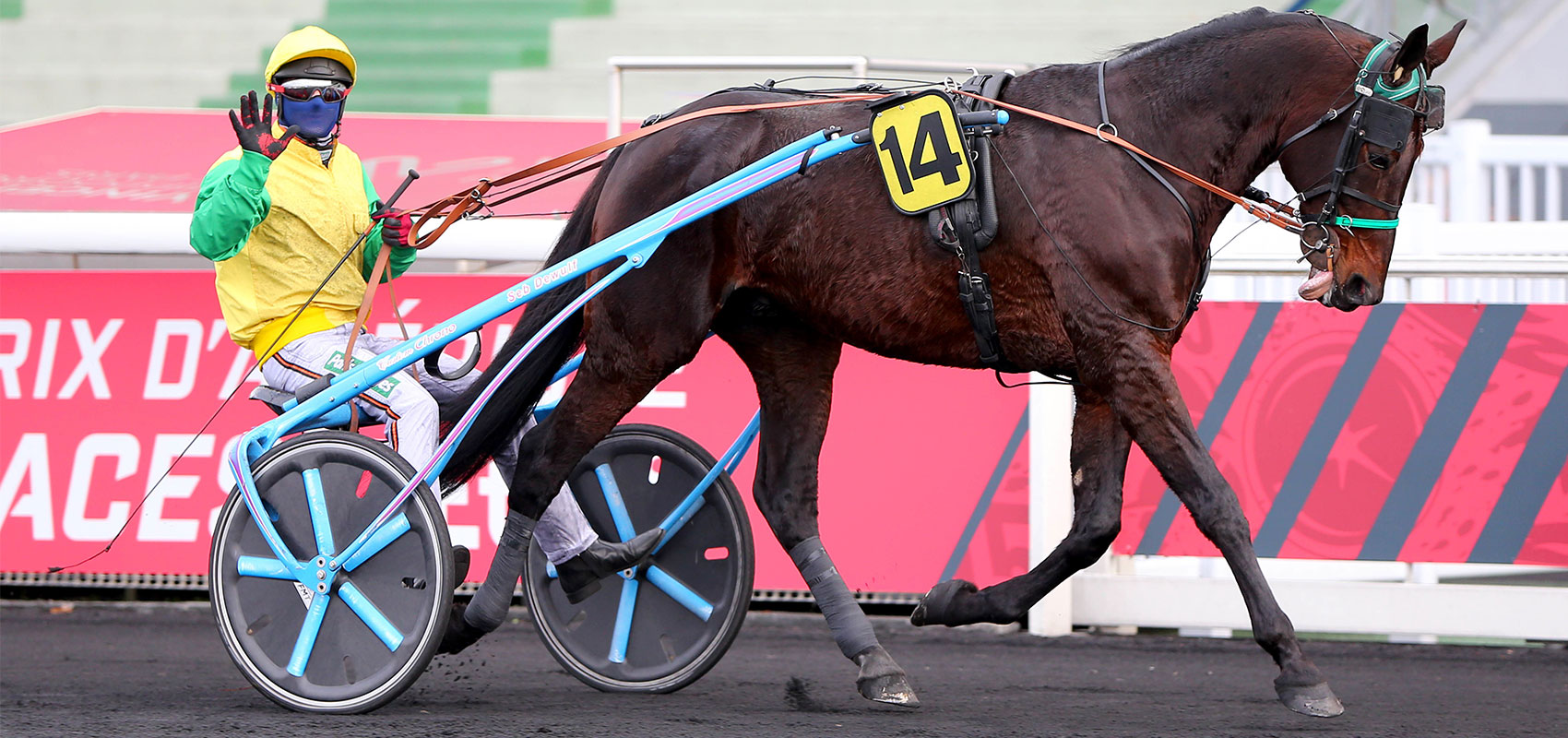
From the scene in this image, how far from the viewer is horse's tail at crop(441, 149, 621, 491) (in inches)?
174

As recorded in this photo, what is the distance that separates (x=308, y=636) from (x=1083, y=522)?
1.93 metres

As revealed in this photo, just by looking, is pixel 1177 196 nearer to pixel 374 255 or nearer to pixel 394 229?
pixel 394 229

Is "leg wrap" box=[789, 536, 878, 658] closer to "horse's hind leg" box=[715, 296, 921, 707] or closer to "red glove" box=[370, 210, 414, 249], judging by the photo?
"horse's hind leg" box=[715, 296, 921, 707]

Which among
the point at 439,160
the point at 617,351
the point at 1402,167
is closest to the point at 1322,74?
the point at 1402,167

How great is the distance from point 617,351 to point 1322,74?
5.97ft

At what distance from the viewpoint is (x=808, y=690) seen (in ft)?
15.4

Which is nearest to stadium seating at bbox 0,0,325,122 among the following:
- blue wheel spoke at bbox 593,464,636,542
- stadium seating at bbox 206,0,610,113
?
stadium seating at bbox 206,0,610,113

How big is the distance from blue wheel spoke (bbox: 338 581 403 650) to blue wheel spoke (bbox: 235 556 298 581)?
139mm

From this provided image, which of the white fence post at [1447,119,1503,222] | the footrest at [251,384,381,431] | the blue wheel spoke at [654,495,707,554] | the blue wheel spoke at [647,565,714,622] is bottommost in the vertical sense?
the blue wheel spoke at [647,565,714,622]

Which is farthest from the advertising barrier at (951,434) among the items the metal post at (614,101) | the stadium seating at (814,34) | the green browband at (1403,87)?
the stadium seating at (814,34)

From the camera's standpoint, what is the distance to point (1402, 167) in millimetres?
3666

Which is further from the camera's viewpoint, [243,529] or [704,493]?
[704,493]

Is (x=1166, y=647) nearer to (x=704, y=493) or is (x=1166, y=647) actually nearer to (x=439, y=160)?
(x=704, y=493)

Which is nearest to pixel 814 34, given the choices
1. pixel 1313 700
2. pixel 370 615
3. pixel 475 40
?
pixel 475 40
